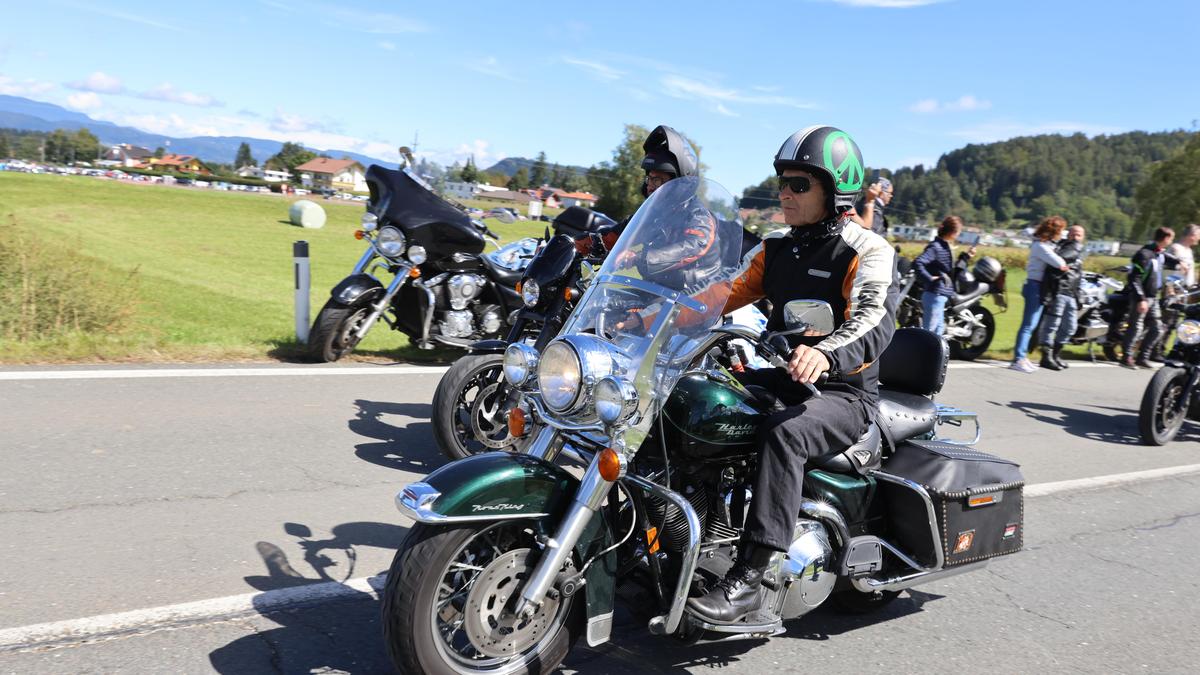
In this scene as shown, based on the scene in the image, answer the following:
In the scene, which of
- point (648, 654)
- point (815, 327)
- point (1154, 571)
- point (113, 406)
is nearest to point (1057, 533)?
point (1154, 571)

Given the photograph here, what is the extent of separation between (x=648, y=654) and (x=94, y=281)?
26.4ft

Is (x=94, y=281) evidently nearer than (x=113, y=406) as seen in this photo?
No

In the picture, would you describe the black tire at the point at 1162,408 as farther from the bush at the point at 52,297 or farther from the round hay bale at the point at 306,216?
the round hay bale at the point at 306,216

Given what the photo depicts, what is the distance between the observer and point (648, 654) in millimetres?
3639

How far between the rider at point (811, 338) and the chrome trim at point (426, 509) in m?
0.85

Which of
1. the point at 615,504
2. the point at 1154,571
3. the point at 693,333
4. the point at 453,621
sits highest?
the point at 693,333

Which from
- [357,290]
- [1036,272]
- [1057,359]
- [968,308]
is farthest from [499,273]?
[1057,359]

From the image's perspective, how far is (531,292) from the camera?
5.79m

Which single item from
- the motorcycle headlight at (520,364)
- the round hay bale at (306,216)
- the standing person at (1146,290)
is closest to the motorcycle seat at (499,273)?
the motorcycle headlight at (520,364)

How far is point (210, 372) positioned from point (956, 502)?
5982 mm

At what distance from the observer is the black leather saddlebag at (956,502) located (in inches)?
158

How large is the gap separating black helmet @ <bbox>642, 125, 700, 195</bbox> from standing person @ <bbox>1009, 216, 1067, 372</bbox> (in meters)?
9.29

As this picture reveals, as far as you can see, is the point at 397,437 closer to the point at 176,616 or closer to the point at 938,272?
the point at 176,616

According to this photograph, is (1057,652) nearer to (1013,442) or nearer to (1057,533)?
(1057,533)
